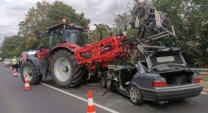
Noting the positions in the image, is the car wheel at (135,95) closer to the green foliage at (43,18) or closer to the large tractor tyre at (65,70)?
the large tractor tyre at (65,70)

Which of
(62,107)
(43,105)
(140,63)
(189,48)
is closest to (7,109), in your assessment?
(43,105)

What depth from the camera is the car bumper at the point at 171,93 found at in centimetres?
654

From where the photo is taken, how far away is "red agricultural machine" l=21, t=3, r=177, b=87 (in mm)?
8422

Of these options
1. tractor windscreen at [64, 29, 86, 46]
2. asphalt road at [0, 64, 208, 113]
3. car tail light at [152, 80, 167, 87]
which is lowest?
asphalt road at [0, 64, 208, 113]

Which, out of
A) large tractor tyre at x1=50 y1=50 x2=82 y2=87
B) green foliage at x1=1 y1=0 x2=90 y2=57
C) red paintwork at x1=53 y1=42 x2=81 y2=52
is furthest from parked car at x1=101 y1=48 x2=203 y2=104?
green foliage at x1=1 y1=0 x2=90 y2=57

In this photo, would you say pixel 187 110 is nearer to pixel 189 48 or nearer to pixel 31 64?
pixel 31 64

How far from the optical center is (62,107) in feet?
25.5

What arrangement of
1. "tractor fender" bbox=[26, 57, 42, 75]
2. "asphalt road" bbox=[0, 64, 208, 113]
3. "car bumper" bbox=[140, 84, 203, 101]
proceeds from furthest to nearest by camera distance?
"tractor fender" bbox=[26, 57, 42, 75], "asphalt road" bbox=[0, 64, 208, 113], "car bumper" bbox=[140, 84, 203, 101]

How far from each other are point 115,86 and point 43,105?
252 centimetres

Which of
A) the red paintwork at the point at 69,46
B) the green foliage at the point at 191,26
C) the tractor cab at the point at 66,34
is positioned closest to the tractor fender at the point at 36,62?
the tractor cab at the point at 66,34

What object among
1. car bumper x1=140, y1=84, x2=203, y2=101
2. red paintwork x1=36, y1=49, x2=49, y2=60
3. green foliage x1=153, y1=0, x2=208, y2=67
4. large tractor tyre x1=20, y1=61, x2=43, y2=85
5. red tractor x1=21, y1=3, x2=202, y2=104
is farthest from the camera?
green foliage x1=153, y1=0, x2=208, y2=67

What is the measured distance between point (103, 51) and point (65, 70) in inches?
88.1

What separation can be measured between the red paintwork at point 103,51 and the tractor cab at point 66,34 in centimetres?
162

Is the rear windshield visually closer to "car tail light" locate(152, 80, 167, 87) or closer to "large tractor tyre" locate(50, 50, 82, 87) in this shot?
"car tail light" locate(152, 80, 167, 87)
